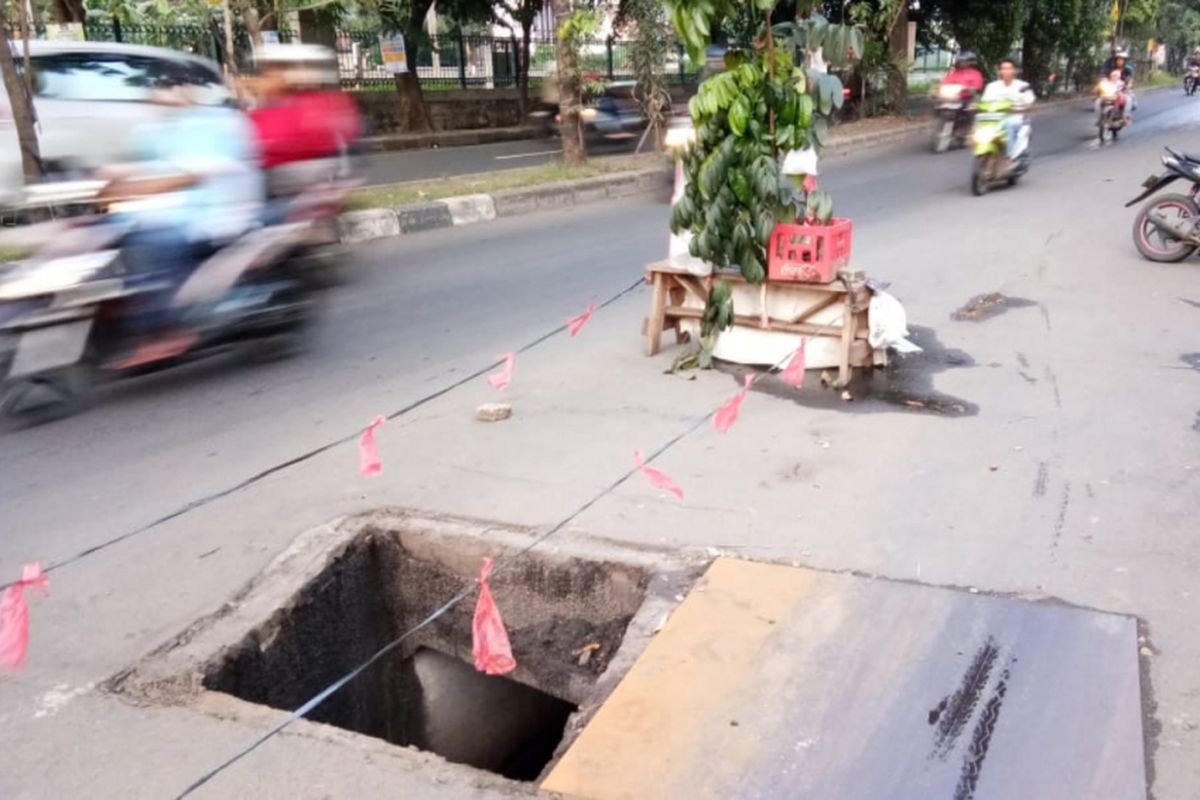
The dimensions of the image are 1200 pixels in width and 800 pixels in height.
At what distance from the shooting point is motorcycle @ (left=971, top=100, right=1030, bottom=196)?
11.7 meters

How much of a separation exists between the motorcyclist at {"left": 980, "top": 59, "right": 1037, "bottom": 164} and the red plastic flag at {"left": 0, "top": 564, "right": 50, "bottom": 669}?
1112 cm

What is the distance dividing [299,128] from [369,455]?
2756mm

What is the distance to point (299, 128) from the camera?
637cm

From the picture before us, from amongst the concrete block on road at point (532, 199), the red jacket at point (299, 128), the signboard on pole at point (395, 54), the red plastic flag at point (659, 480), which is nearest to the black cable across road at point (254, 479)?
the red plastic flag at point (659, 480)

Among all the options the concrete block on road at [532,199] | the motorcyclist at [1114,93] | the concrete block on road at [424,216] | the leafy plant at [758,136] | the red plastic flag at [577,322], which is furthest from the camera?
the motorcyclist at [1114,93]

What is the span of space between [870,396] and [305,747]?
3445 millimetres

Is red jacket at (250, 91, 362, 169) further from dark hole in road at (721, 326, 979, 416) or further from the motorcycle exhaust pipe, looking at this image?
the motorcycle exhaust pipe

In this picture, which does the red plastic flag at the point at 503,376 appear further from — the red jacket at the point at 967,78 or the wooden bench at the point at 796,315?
the red jacket at the point at 967,78

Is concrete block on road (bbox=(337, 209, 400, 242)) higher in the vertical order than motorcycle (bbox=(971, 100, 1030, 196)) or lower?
lower

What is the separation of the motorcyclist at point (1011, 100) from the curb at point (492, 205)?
374cm

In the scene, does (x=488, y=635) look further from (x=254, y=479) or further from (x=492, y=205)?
(x=492, y=205)

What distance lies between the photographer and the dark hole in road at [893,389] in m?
5.07

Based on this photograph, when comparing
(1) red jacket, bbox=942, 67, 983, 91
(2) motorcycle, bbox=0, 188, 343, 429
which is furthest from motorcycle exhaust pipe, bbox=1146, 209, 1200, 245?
(1) red jacket, bbox=942, 67, 983, 91

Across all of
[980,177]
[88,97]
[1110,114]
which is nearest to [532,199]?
[88,97]
